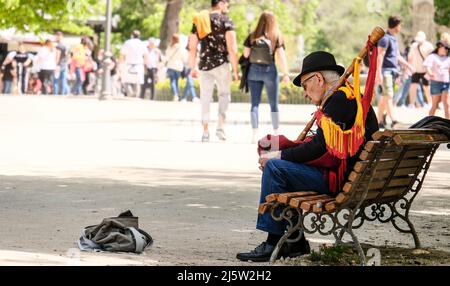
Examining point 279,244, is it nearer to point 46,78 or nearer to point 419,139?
point 419,139

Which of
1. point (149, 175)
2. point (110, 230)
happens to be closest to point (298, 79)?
point (110, 230)

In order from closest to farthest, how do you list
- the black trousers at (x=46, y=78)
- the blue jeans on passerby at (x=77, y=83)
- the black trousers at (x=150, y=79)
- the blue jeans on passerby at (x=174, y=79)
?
the blue jeans on passerby at (x=174, y=79), the black trousers at (x=150, y=79), the black trousers at (x=46, y=78), the blue jeans on passerby at (x=77, y=83)

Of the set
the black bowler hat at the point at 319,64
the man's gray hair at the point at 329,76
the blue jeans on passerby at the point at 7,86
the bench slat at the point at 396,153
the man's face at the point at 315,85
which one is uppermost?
the black bowler hat at the point at 319,64

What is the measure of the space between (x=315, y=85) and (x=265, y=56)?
980 centimetres

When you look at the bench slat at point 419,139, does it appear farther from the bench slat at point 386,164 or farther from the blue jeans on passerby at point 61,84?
the blue jeans on passerby at point 61,84

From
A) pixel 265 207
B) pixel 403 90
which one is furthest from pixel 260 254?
pixel 403 90

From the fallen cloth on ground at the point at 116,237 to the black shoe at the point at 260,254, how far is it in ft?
2.15

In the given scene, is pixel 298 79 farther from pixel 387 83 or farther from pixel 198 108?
pixel 198 108

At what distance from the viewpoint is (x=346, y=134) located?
8.03 metres

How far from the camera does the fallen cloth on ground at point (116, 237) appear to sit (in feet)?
27.7

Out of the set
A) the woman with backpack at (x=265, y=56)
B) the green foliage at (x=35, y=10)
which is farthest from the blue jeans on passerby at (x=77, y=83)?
the woman with backpack at (x=265, y=56)

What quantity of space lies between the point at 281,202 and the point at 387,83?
45.9 feet

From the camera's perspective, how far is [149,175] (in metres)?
14.0
